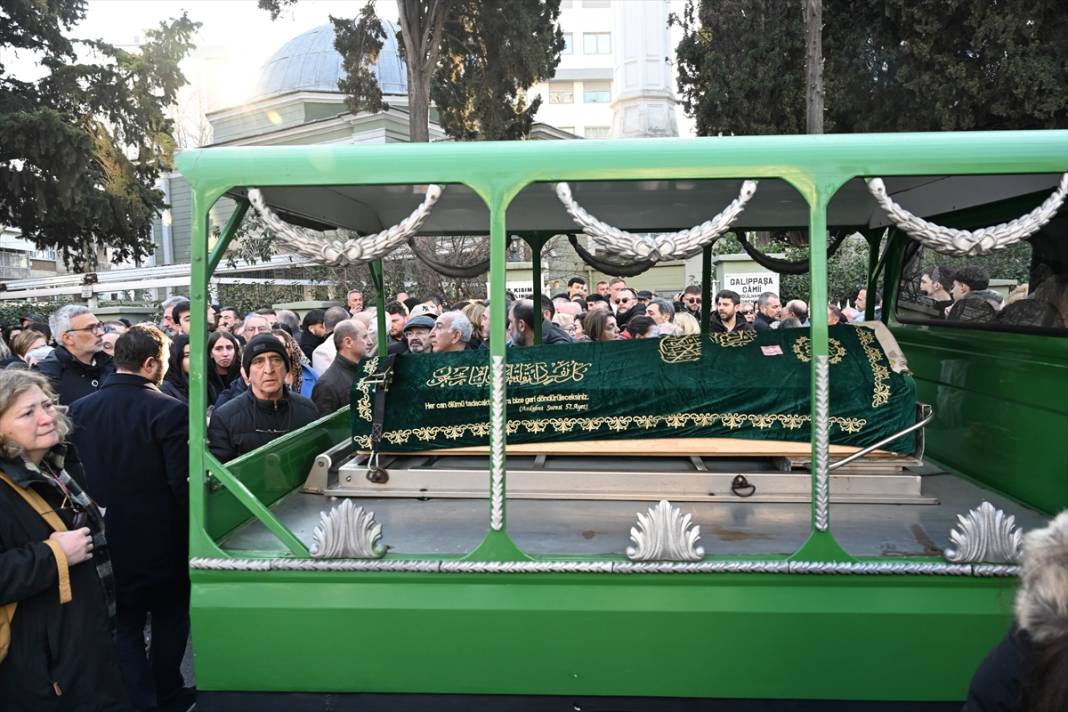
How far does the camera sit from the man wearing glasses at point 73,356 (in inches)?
208

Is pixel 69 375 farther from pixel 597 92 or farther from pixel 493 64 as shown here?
pixel 597 92

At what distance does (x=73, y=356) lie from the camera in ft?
17.4

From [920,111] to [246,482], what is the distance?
15.1m

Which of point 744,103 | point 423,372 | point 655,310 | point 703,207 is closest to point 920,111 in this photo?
point 744,103

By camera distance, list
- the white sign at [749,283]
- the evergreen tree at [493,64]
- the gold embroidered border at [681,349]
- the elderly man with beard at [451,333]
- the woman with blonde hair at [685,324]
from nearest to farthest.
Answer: the gold embroidered border at [681,349] < the elderly man with beard at [451,333] < the woman with blonde hair at [685,324] < the white sign at [749,283] < the evergreen tree at [493,64]

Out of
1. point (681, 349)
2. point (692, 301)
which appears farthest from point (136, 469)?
point (692, 301)

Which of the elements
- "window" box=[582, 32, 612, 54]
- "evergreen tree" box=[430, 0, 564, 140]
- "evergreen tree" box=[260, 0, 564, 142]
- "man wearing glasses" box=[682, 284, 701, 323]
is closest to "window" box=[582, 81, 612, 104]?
"window" box=[582, 32, 612, 54]

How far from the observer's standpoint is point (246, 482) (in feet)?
11.7

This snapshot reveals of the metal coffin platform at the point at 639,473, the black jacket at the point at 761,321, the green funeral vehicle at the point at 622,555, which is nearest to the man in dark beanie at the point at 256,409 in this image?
the metal coffin platform at the point at 639,473

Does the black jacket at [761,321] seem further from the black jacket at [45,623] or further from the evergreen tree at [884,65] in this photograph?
the evergreen tree at [884,65]

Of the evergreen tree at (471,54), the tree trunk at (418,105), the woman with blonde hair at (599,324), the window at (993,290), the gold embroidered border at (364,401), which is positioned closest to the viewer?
the window at (993,290)

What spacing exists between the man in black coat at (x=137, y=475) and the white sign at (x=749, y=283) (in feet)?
33.0

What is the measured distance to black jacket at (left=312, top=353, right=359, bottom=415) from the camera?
517 centimetres

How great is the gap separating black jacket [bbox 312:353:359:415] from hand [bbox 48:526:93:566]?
8.24ft
